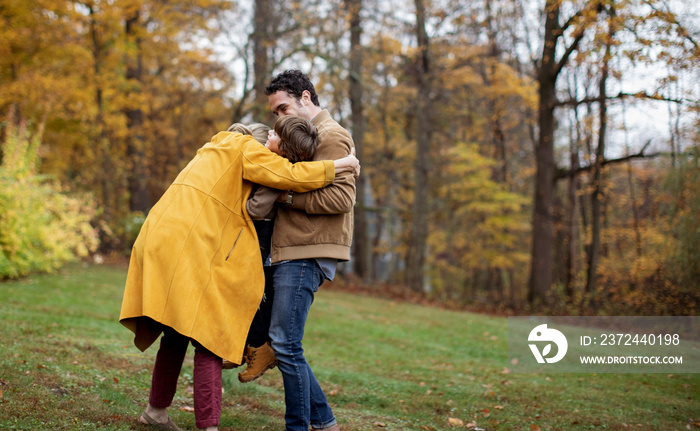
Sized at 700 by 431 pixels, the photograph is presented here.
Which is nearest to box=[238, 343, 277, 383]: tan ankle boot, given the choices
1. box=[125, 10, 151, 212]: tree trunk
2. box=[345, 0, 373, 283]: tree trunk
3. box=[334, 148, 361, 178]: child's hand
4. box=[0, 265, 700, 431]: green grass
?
box=[0, 265, 700, 431]: green grass

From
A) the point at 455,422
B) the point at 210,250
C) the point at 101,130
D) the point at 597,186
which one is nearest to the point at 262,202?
the point at 210,250

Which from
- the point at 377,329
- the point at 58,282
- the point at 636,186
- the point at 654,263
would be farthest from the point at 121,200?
the point at 636,186

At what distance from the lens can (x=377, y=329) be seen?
9.26 m

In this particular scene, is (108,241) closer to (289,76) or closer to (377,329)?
(377,329)

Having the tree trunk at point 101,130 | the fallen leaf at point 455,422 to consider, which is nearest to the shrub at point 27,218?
the tree trunk at point 101,130

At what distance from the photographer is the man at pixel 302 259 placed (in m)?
3.08

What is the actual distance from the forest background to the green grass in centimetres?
420

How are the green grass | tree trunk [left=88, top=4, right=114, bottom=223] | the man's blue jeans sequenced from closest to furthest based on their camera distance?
1. the man's blue jeans
2. the green grass
3. tree trunk [left=88, top=4, right=114, bottom=223]

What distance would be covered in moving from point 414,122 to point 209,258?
75.0 feet

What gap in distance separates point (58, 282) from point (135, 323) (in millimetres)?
7727

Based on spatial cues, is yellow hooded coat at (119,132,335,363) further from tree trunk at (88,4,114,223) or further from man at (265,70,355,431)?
tree trunk at (88,4,114,223)

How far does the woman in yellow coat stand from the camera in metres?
2.90

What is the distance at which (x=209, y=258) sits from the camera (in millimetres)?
2979

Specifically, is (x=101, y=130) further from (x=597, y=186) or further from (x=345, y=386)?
(x=345, y=386)
